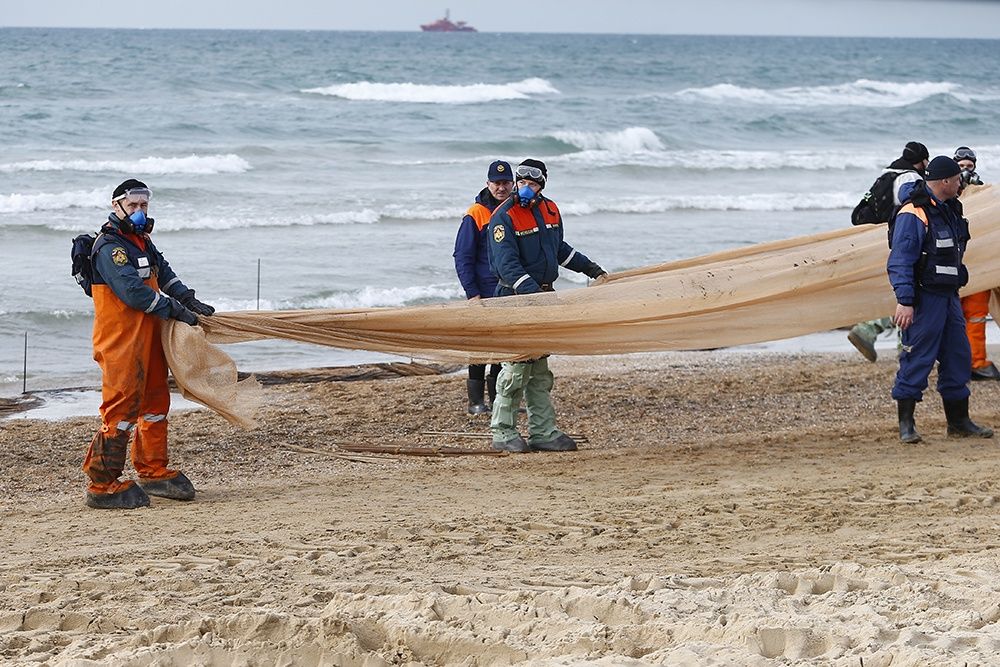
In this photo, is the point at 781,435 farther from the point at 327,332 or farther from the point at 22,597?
the point at 22,597

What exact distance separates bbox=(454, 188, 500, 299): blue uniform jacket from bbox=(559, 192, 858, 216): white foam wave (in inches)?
500

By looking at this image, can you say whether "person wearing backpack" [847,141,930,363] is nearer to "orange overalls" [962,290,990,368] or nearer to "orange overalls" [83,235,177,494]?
"orange overalls" [962,290,990,368]

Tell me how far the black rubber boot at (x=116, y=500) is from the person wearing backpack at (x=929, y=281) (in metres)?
4.32

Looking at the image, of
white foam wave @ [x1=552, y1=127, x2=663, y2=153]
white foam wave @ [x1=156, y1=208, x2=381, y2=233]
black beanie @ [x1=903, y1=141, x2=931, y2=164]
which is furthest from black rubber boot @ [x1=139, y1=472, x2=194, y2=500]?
white foam wave @ [x1=552, y1=127, x2=663, y2=153]

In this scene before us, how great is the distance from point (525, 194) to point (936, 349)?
2562mm

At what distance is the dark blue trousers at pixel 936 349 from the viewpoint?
7383 millimetres

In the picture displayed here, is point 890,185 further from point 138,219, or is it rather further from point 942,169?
point 138,219

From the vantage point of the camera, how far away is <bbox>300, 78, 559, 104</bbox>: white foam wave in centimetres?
4509

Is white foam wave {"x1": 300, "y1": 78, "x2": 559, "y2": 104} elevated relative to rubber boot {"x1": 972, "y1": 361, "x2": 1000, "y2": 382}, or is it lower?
elevated

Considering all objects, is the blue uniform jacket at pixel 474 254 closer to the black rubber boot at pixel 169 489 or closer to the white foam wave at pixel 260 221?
the black rubber boot at pixel 169 489

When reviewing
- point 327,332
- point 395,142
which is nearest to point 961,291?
point 327,332

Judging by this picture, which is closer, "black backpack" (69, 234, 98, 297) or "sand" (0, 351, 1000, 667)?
"sand" (0, 351, 1000, 667)

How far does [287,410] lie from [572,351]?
244cm

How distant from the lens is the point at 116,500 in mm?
6406
